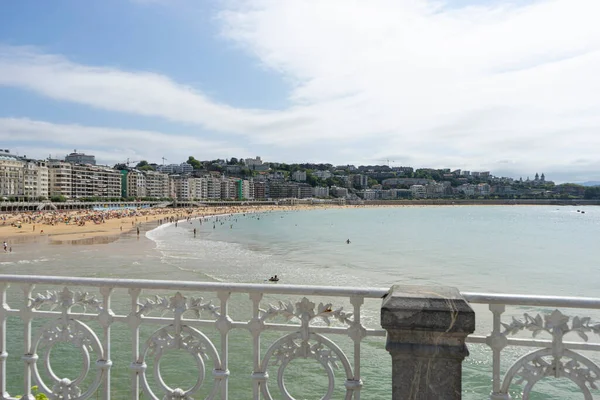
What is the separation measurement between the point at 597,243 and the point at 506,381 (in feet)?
210

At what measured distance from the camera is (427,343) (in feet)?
9.10

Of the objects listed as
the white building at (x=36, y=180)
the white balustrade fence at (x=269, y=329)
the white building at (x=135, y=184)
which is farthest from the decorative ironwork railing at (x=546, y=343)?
the white building at (x=135, y=184)

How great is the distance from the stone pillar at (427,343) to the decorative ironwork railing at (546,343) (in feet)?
0.87

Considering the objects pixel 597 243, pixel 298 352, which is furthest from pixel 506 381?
pixel 597 243

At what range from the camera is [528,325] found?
2838 millimetres

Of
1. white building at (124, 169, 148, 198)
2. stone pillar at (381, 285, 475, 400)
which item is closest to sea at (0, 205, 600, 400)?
stone pillar at (381, 285, 475, 400)

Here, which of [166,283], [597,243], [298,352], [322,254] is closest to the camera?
[298,352]

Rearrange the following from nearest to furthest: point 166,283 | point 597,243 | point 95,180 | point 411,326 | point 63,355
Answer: point 411,326 < point 166,283 < point 63,355 < point 597,243 < point 95,180

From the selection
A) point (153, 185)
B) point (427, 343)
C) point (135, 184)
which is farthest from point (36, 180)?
point (427, 343)

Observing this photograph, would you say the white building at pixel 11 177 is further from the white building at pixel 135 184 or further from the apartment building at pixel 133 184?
the white building at pixel 135 184

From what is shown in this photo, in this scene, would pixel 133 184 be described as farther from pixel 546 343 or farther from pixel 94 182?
pixel 546 343

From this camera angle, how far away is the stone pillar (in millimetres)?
2738

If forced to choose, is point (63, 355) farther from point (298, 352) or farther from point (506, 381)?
point (506, 381)

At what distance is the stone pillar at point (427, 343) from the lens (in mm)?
2738
